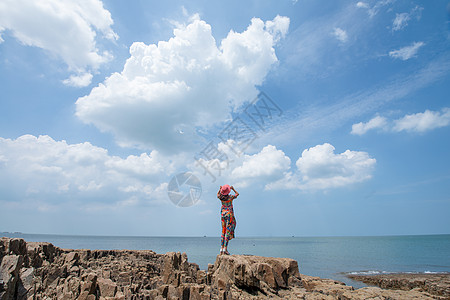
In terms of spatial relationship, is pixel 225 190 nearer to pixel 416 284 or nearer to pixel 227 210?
pixel 227 210

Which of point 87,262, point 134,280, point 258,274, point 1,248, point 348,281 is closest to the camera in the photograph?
point 258,274

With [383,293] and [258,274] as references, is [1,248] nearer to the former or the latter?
[258,274]

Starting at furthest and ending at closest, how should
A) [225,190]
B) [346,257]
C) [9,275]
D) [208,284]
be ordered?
[346,257], [225,190], [208,284], [9,275]

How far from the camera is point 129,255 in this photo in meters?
28.0

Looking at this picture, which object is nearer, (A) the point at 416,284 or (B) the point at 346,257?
(A) the point at 416,284

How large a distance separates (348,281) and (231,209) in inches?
1000

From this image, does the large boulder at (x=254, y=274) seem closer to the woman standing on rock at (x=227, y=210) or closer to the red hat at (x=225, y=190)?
the woman standing on rock at (x=227, y=210)

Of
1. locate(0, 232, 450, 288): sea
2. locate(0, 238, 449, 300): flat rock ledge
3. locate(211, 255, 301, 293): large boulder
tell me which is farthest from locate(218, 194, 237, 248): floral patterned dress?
locate(0, 232, 450, 288): sea

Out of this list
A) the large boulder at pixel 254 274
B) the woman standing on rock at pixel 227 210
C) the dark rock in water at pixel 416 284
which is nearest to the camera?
the large boulder at pixel 254 274

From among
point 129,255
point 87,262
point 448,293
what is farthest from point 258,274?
point 129,255

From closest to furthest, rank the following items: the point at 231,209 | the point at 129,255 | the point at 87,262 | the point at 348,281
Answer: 1. the point at 231,209
2. the point at 87,262
3. the point at 129,255
4. the point at 348,281

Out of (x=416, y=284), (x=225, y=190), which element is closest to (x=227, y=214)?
(x=225, y=190)

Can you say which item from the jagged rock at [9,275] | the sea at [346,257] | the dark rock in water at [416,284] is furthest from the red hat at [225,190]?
the sea at [346,257]

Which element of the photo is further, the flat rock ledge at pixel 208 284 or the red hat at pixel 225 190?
the red hat at pixel 225 190
